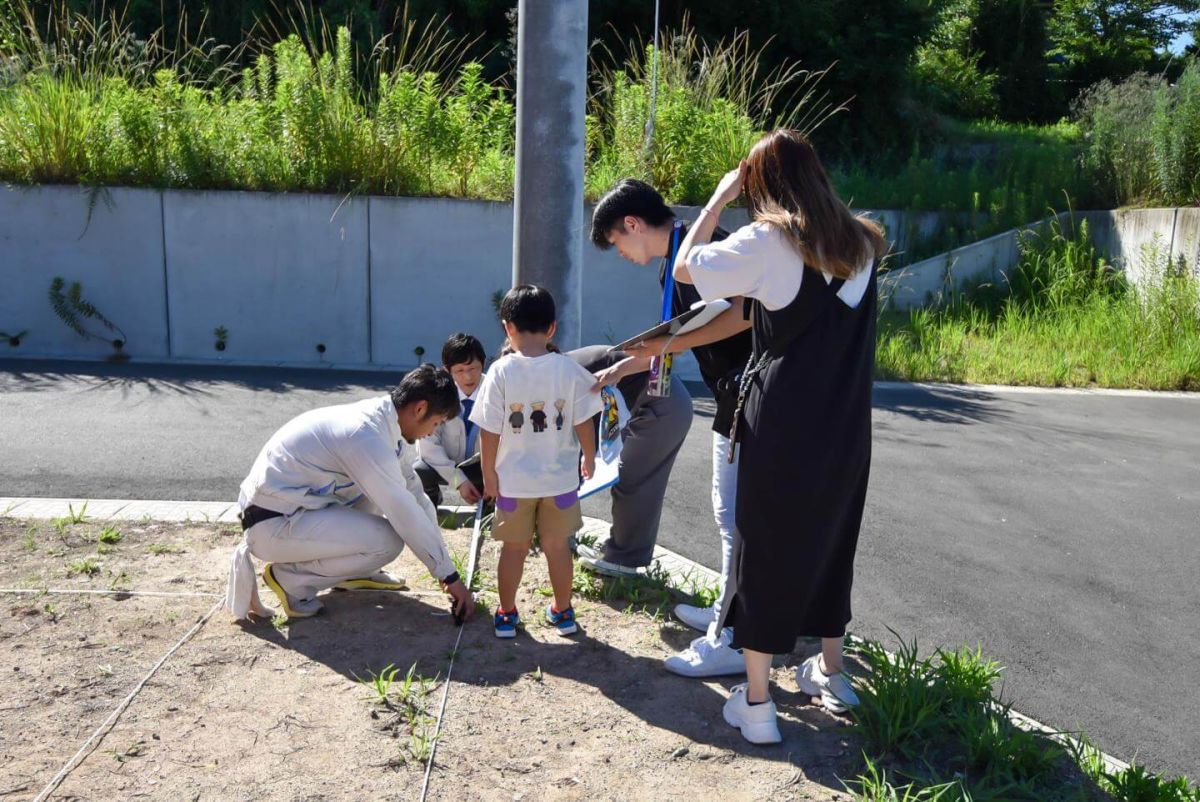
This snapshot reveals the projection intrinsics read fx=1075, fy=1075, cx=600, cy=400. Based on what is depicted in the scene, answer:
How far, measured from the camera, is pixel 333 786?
3049 millimetres

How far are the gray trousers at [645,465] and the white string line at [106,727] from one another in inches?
67.6

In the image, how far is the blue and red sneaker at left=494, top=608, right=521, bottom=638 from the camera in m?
4.03

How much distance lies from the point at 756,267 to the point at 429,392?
4.86ft

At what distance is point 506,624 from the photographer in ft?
13.2

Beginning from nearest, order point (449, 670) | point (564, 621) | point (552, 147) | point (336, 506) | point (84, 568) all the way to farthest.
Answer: point (449, 670), point (564, 621), point (336, 506), point (84, 568), point (552, 147)

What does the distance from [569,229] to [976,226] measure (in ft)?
31.8

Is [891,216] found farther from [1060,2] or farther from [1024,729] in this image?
[1060,2]

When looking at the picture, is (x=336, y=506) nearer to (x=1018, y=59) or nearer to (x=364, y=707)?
(x=364, y=707)

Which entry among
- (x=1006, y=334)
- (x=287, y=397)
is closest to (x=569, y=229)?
(x=287, y=397)

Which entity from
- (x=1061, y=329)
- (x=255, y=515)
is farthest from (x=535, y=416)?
(x=1061, y=329)

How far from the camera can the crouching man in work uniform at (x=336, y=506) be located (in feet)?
13.1

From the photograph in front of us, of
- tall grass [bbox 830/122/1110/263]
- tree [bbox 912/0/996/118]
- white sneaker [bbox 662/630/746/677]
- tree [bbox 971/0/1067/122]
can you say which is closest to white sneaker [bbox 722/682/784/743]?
white sneaker [bbox 662/630/746/677]

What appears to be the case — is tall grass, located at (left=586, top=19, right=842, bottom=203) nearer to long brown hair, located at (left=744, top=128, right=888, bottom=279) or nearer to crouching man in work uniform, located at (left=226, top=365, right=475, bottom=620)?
crouching man in work uniform, located at (left=226, top=365, right=475, bottom=620)

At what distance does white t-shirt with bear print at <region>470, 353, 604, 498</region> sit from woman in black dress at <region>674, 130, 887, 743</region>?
0.75 metres
